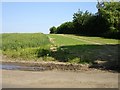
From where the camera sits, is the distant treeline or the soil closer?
the soil

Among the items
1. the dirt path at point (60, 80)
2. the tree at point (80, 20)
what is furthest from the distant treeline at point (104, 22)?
the dirt path at point (60, 80)

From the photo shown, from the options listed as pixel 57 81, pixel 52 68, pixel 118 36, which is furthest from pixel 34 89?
pixel 118 36

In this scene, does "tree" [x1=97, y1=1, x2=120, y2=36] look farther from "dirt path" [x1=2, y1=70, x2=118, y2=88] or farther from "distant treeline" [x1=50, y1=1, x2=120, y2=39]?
"dirt path" [x1=2, y1=70, x2=118, y2=88]

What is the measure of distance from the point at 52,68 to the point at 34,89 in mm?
7544

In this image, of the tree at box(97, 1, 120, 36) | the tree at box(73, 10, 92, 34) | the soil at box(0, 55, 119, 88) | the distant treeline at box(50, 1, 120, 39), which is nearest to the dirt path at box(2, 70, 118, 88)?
the soil at box(0, 55, 119, 88)

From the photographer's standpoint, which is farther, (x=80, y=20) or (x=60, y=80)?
(x=80, y=20)

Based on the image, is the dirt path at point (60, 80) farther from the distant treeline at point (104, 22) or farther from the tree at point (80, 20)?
the tree at point (80, 20)

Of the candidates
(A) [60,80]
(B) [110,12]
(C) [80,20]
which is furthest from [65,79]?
(C) [80,20]

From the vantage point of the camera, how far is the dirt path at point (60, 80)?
13.9m

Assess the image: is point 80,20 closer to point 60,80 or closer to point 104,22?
point 104,22

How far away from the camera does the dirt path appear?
13.9 m

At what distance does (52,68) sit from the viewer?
20.3 metres

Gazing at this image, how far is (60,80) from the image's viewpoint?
15.3m

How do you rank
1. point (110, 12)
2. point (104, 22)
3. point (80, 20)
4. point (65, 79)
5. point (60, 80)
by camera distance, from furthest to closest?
point (80, 20) → point (104, 22) → point (110, 12) → point (65, 79) → point (60, 80)
